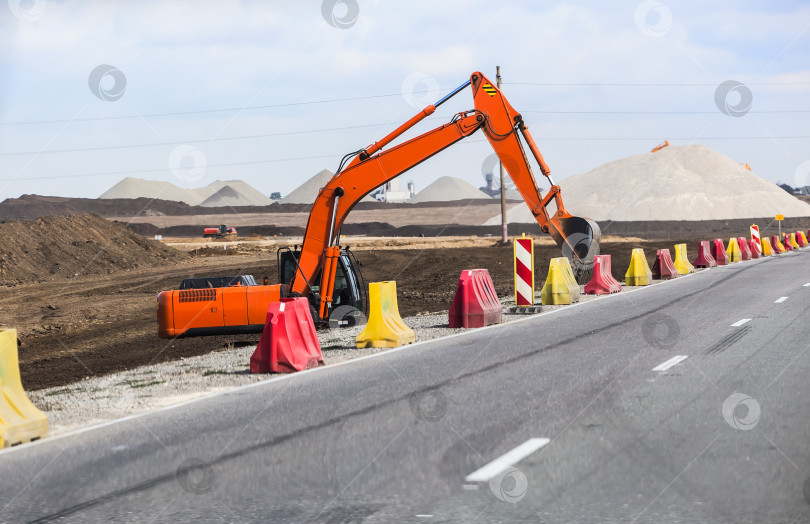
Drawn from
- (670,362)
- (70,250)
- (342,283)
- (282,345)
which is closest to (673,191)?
(70,250)

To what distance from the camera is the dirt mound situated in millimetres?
47312

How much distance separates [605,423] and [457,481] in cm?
214

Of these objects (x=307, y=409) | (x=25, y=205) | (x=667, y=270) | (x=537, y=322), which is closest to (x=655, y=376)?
(x=307, y=409)

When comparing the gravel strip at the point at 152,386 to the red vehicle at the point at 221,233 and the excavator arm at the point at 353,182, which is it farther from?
the red vehicle at the point at 221,233

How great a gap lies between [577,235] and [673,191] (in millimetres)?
105620

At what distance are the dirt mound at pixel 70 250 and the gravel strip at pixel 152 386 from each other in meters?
31.7

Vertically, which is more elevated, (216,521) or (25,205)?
(25,205)

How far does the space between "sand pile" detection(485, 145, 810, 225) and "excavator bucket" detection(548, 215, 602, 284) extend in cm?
9162

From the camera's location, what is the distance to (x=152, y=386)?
11.9 metres

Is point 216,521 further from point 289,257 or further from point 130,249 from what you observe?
point 130,249

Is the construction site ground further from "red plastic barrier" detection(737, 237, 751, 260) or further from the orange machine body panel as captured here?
"red plastic barrier" detection(737, 237, 751, 260)

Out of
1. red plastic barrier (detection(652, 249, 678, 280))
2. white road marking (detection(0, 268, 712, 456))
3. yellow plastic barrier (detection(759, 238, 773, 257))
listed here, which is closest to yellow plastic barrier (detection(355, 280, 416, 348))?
white road marking (detection(0, 268, 712, 456))

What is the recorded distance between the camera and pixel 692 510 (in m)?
5.73

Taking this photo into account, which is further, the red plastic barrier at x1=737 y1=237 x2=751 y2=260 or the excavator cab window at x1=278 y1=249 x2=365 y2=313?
the red plastic barrier at x1=737 y1=237 x2=751 y2=260
